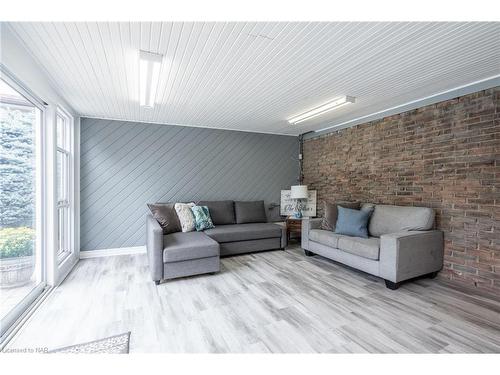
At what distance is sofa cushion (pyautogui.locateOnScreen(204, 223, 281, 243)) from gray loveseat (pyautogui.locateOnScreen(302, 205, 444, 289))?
3.24 ft

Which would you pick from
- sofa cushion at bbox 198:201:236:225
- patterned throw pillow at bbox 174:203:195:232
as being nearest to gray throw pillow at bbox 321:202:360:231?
sofa cushion at bbox 198:201:236:225

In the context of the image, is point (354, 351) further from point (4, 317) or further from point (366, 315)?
point (4, 317)

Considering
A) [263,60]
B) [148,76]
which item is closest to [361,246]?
[263,60]

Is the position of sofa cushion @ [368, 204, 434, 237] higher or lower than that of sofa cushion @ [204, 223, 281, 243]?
higher

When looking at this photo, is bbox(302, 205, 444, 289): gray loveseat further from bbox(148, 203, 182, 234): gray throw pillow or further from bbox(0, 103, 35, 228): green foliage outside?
bbox(0, 103, 35, 228): green foliage outside

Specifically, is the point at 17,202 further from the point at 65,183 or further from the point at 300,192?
the point at 300,192

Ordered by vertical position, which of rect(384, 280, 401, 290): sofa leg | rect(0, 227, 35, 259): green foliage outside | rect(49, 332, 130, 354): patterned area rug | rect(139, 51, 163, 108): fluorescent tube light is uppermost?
rect(139, 51, 163, 108): fluorescent tube light

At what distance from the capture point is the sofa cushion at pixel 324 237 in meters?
3.43

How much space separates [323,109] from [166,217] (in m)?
2.97

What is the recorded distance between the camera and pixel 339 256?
11.0ft

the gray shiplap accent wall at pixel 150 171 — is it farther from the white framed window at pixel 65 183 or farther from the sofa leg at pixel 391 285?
the sofa leg at pixel 391 285

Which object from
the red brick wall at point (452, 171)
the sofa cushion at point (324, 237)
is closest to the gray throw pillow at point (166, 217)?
the sofa cushion at point (324, 237)

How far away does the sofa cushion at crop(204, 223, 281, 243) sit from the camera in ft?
12.7
